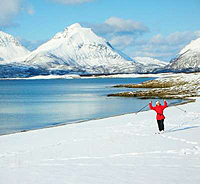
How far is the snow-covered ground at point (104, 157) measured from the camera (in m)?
9.73

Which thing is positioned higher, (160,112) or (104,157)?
(160,112)

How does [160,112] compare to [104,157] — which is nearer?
[104,157]

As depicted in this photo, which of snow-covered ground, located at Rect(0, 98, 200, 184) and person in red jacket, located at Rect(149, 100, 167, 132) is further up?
person in red jacket, located at Rect(149, 100, 167, 132)

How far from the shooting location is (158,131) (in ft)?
58.8

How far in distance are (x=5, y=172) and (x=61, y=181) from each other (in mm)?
2134

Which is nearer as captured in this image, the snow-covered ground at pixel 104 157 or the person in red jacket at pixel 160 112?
the snow-covered ground at pixel 104 157

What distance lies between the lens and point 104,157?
40.4 feet

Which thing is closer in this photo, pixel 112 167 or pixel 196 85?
pixel 112 167

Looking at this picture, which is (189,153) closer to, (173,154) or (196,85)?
(173,154)

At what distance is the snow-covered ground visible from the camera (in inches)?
383

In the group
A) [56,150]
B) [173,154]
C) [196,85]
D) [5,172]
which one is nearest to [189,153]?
[173,154]

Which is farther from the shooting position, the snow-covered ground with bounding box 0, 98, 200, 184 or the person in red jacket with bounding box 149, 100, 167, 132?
the person in red jacket with bounding box 149, 100, 167, 132

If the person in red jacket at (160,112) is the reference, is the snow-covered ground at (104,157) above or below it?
below

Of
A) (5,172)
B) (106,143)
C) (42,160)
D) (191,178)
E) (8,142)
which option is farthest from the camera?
(8,142)
